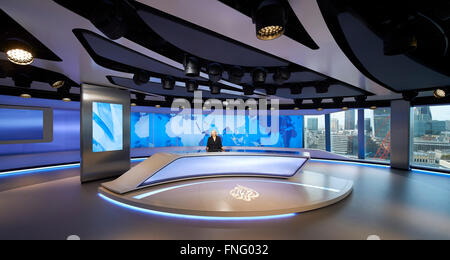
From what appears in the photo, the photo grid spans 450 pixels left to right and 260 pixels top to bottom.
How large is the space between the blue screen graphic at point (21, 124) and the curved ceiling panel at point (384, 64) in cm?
954

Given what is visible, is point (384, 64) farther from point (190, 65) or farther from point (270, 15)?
point (190, 65)

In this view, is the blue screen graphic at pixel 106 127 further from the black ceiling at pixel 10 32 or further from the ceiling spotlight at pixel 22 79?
the black ceiling at pixel 10 32

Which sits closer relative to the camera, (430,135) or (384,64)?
(384,64)

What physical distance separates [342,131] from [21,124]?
Answer: 14.9 metres

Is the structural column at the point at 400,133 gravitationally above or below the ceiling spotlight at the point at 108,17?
below

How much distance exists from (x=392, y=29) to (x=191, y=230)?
11.0 feet

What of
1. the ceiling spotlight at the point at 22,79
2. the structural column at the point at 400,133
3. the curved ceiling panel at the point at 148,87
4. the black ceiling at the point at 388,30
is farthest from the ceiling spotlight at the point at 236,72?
the structural column at the point at 400,133

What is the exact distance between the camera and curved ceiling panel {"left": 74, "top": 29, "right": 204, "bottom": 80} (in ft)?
8.96

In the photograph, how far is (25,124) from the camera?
6.33 metres

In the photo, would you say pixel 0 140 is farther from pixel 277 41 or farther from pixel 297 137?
pixel 297 137

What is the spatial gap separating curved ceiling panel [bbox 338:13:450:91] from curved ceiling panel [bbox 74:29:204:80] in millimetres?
3242

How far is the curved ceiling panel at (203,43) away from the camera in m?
2.40

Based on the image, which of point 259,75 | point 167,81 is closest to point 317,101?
point 259,75
